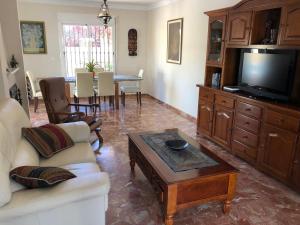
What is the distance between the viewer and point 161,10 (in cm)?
618

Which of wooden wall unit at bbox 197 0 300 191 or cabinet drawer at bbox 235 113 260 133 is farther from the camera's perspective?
cabinet drawer at bbox 235 113 260 133

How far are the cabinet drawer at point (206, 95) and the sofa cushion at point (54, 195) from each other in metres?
2.53

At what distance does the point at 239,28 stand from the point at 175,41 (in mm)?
2444

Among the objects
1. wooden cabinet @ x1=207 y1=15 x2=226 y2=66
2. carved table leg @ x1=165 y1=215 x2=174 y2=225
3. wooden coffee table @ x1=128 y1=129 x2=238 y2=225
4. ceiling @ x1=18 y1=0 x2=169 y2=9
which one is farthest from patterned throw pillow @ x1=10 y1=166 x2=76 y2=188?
ceiling @ x1=18 y1=0 x2=169 y2=9

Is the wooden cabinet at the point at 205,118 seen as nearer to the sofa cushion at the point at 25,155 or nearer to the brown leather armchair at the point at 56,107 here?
the brown leather armchair at the point at 56,107

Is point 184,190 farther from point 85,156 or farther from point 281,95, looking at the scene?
point 281,95

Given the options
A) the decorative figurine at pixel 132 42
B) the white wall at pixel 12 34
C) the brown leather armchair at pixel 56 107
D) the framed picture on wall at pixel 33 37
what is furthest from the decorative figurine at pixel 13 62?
the decorative figurine at pixel 132 42

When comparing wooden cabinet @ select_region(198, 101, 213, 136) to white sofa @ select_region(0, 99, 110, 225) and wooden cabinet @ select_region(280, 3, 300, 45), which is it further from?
white sofa @ select_region(0, 99, 110, 225)

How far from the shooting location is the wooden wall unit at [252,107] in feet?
8.32

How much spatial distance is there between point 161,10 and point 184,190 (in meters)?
5.27

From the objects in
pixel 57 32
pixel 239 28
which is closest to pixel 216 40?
pixel 239 28

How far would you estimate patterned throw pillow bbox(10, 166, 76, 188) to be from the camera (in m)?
1.50

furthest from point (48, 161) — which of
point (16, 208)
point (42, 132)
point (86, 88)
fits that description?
point (86, 88)

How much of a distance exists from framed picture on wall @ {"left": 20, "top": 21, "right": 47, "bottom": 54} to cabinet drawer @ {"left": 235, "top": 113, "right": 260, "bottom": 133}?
5097 millimetres
